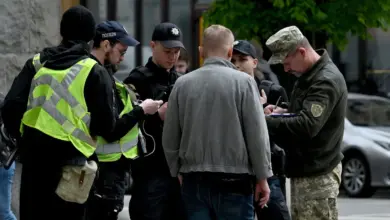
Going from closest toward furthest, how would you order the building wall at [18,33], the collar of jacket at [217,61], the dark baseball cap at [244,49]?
the collar of jacket at [217,61]
the dark baseball cap at [244,49]
the building wall at [18,33]

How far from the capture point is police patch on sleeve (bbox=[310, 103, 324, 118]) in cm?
705

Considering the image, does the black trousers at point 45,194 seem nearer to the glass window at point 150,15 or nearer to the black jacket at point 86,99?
the black jacket at point 86,99

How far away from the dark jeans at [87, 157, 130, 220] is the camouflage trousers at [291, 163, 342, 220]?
3.75 ft

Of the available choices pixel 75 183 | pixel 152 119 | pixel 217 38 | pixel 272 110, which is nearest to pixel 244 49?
pixel 272 110

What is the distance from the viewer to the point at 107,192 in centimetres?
737

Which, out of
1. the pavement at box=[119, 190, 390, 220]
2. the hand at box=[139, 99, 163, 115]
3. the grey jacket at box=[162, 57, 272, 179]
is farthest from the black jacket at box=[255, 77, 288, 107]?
the pavement at box=[119, 190, 390, 220]

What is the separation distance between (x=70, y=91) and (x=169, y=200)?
5.65 ft

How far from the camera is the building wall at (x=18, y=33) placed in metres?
9.48

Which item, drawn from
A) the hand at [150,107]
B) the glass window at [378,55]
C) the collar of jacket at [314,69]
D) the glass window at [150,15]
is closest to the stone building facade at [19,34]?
the hand at [150,107]

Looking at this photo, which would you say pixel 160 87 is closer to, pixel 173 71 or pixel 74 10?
pixel 173 71

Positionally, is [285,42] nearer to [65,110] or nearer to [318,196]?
[318,196]

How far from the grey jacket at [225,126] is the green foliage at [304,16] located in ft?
34.2

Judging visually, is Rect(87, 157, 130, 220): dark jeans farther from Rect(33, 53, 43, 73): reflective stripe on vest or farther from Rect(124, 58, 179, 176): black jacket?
Rect(33, 53, 43, 73): reflective stripe on vest

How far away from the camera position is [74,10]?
649 cm
